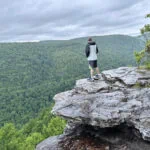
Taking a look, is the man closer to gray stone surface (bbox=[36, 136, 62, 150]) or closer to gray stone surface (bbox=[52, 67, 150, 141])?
gray stone surface (bbox=[52, 67, 150, 141])

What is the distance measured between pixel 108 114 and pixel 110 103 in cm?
91

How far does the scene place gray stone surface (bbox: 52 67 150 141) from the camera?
48.9ft

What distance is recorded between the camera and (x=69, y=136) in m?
17.6

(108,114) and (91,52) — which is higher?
(91,52)

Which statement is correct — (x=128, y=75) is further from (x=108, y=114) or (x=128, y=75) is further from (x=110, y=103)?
(x=108, y=114)

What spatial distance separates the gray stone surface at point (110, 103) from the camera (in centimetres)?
1489

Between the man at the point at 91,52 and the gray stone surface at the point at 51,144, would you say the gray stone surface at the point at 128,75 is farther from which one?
the gray stone surface at the point at 51,144

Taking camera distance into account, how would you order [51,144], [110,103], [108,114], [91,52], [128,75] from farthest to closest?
[91,52] → [128,75] → [51,144] → [110,103] → [108,114]

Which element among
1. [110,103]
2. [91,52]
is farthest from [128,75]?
[110,103]

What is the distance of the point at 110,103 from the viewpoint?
1595 cm

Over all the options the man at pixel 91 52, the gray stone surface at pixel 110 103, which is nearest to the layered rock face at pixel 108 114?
the gray stone surface at pixel 110 103

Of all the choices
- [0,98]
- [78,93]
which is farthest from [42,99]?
[78,93]

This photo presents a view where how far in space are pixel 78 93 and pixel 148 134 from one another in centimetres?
639

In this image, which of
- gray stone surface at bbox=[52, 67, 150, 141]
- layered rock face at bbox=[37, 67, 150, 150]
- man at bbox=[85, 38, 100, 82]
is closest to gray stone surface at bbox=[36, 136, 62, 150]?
layered rock face at bbox=[37, 67, 150, 150]
